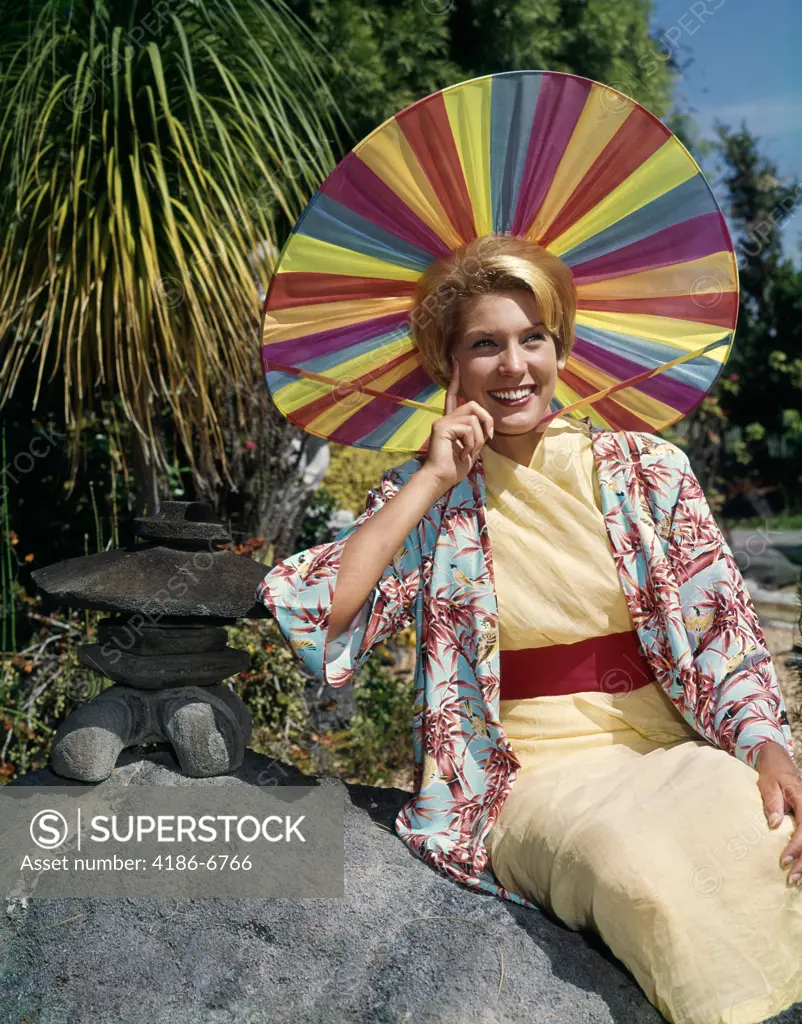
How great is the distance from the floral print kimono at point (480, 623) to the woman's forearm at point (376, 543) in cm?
3

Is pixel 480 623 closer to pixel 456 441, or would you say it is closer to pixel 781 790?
pixel 456 441

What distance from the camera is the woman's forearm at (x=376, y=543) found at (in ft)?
6.97

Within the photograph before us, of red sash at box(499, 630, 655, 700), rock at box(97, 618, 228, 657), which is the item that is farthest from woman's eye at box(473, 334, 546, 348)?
rock at box(97, 618, 228, 657)

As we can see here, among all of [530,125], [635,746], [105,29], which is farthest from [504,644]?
[105,29]

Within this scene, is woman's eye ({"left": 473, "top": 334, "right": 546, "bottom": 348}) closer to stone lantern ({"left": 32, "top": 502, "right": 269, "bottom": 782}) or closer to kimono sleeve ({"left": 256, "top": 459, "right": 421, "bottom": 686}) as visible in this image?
kimono sleeve ({"left": 256, "top": 459, "right": 421, "bottom": 686})

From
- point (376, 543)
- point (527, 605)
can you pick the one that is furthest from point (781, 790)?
point (376, 543)

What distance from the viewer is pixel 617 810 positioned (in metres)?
1.90

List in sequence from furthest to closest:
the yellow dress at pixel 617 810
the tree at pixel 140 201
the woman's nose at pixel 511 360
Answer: the tree at pixel 140 201 < the woman's nose at pixel 511 360 < the yellow dress at pixel 617 810

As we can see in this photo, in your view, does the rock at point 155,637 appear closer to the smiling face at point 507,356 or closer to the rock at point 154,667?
the rock at point 154,667

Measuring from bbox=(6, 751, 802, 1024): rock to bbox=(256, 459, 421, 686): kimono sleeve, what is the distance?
0.46 meters

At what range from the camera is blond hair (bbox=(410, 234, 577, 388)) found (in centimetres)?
222

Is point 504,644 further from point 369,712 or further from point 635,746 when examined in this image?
point 369,712

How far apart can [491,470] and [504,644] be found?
424mm

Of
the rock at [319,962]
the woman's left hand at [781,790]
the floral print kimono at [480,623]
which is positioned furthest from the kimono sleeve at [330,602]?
the woman's left hand at [781,790]
